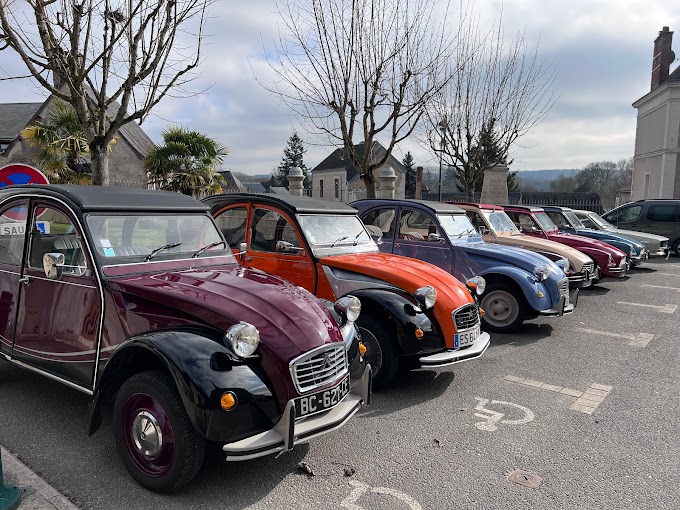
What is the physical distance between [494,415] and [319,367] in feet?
6.58

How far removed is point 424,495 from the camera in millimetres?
3154

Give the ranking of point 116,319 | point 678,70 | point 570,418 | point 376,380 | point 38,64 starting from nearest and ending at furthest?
point 116,319 → point 570,418 → point 376,380 → point 38,64 → point 678,70

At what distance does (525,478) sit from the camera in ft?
11.1

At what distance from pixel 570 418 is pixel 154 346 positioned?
140 inches

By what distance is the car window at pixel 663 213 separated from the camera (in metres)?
17.1

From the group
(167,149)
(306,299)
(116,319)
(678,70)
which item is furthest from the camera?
(678,70)

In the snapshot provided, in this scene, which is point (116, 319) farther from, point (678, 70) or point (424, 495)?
point (678, 70)

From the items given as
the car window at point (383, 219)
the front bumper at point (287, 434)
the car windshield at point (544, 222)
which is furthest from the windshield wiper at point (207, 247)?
the car windshield at point (544, 222)

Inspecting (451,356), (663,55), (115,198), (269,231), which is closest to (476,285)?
(451,356)

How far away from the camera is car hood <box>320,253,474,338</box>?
193 inches

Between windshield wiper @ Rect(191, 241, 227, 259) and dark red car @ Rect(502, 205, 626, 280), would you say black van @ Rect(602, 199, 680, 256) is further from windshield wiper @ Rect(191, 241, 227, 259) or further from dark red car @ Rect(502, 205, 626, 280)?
windshield wiper @ Rect(191, 241, 227, 259)

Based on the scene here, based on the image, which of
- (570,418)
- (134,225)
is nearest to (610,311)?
(570,418)

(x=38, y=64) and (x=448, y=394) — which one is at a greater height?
(x=38, y=64)

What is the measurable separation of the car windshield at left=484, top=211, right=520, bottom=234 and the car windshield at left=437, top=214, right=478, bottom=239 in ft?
3.88
